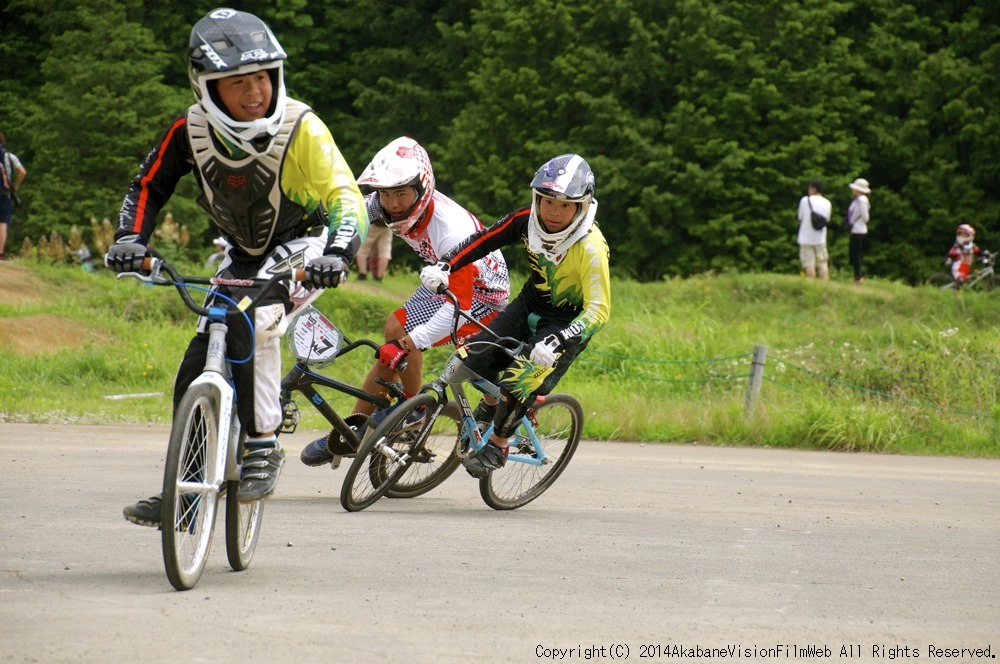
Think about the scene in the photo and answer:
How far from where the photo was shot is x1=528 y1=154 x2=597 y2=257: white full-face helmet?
8500mm

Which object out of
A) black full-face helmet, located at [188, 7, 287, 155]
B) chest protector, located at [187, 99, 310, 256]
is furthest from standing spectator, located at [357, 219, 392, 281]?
black full-face helmet, located at [188, 7, 287, 155]

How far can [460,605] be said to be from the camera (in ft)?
19.0

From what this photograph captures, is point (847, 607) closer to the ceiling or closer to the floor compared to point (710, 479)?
closer to the ceiling

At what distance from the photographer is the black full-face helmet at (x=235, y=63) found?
5980mm

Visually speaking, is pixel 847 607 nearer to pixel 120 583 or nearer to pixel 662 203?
pixel 120 583

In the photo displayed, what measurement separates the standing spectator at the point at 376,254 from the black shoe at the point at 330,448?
13.8 m

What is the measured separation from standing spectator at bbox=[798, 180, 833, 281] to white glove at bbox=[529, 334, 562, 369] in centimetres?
1823

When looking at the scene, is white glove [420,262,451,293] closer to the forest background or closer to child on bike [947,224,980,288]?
child on bike [947,224,980,288]

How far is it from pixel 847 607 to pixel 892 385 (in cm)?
1089

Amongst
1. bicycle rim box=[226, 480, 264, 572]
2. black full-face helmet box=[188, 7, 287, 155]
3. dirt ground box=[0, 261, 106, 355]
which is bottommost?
dirt ground box=[0, 261, 106, 355]

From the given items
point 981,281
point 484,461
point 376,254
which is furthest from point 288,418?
point 981,281

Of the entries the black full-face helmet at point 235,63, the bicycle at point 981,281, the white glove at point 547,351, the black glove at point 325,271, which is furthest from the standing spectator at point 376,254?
the black glove at point 325,271

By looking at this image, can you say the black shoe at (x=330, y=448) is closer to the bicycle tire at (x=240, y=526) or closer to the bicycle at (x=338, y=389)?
the bicycle at (x=338, y=389)

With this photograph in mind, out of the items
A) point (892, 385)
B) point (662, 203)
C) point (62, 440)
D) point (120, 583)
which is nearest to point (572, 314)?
point (120, 583)
